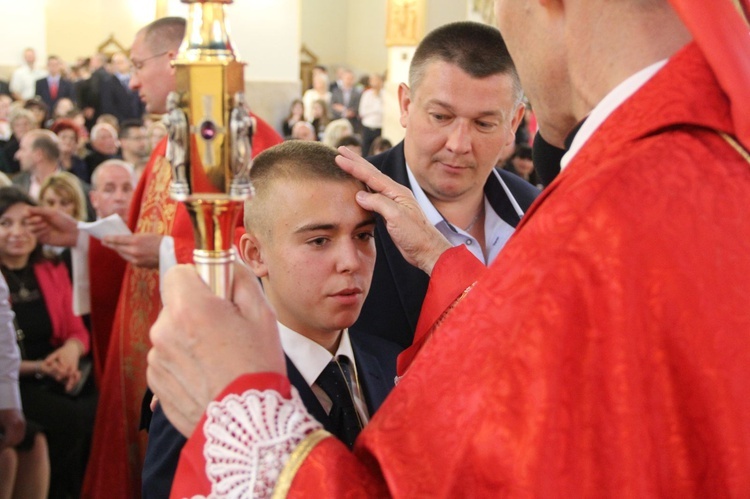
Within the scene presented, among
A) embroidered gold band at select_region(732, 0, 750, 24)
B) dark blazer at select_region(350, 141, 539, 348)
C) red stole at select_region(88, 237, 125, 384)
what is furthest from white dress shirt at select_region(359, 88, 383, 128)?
embroidered gold band at select_region(732, 0, 750, 24)

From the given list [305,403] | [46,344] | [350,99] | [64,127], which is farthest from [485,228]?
[350,99]

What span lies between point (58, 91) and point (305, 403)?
1365 cm

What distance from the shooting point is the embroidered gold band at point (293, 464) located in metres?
1.03

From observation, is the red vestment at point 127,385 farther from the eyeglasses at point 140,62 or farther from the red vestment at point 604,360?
the red vestment at point 604,360

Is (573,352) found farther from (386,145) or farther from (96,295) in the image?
(386,145)

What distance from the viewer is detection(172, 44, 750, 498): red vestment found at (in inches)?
37.3

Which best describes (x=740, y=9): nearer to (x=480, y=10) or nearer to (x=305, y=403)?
(x=305, y=403)

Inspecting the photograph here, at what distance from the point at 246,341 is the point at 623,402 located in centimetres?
45

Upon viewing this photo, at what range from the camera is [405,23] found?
1233 centimetres

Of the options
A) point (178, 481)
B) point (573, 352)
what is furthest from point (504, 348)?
point (178, 481)

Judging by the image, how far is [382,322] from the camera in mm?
2240

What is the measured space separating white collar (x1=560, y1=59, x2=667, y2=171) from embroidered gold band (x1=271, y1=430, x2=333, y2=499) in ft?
1.57

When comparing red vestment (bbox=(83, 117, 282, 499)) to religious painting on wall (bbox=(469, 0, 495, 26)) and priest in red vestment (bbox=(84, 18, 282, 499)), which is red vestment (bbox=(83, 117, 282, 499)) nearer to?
priest in red vestment (bbox=(84, 18, 282, 499))

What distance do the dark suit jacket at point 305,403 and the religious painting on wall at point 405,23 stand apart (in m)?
10.5
